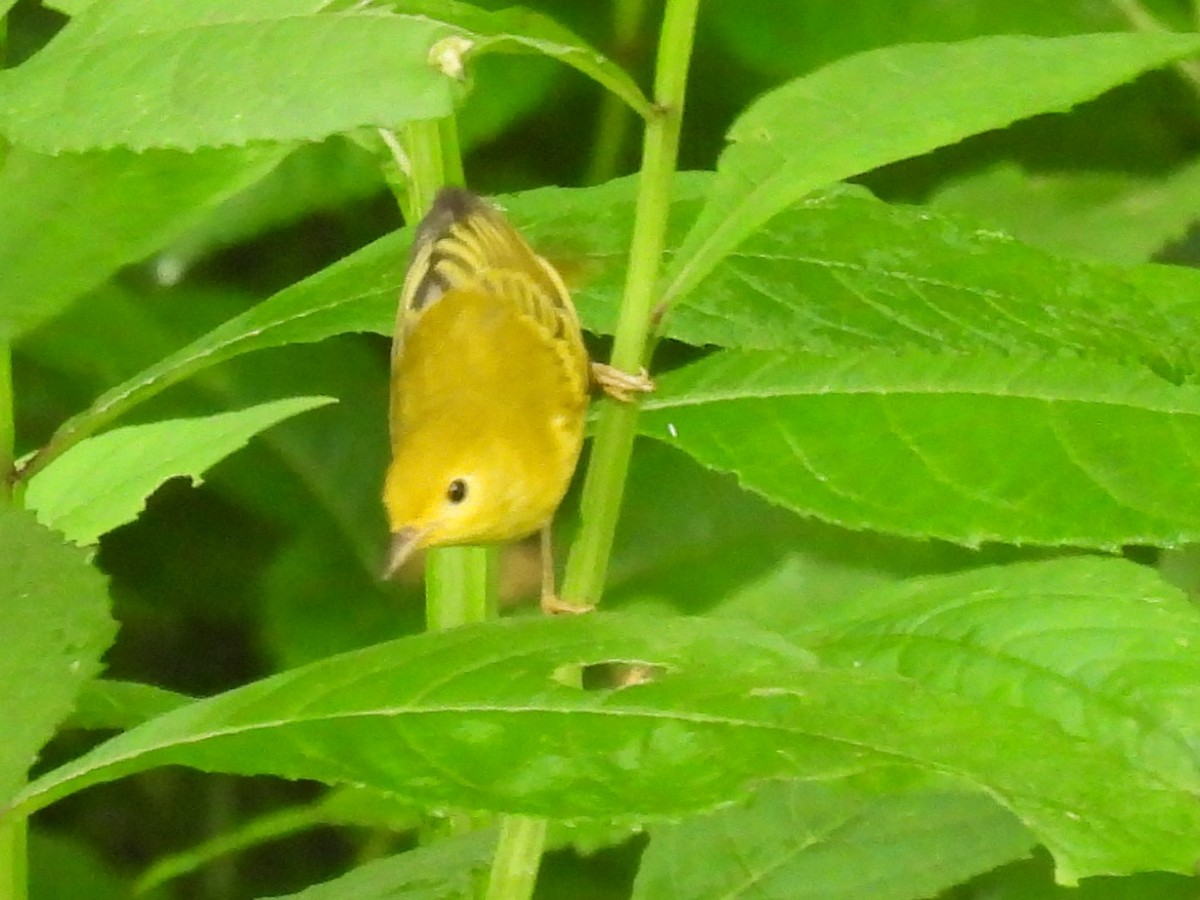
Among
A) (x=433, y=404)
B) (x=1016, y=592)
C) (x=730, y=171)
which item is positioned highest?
(x=730, y=171)

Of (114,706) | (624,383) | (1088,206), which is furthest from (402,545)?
(1088,206)

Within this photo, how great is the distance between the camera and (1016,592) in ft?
1.41

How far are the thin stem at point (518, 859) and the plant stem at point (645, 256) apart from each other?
0.21 ft

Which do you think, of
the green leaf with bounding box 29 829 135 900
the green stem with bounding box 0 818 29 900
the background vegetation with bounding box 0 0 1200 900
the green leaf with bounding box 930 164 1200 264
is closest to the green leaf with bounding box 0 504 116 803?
the background vegetation with bounding box 0 0 1200 900

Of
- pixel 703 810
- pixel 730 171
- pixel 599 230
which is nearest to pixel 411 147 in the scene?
pixel 599 230

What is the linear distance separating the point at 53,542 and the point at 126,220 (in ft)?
0.41

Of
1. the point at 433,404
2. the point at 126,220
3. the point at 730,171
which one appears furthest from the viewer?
the point at 433,404

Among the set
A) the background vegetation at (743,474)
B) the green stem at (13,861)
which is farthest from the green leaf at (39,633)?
the green stem at (13,861)

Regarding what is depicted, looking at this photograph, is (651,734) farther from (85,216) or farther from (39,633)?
(85,216)

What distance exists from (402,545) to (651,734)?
348 millimetres

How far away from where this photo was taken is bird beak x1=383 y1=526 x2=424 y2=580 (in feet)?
2.15

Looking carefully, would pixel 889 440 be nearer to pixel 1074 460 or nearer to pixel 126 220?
pixel 1074 460

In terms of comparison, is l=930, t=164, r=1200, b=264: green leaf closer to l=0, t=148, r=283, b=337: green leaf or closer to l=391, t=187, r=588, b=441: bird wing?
l=391, t=187, r=588, b=441: bird wing

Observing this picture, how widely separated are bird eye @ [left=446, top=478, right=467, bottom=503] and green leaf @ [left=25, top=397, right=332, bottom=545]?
2.7 inches
